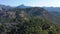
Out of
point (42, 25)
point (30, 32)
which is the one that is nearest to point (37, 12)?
point (42, 25)

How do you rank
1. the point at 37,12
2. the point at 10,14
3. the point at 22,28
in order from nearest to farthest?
the point at 22,28
the point at 10,14
the point at 37,12

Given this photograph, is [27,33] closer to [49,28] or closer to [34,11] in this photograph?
[49,28]

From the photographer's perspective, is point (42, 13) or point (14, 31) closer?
point (14, 31)

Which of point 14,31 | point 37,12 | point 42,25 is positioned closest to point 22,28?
point 14,31

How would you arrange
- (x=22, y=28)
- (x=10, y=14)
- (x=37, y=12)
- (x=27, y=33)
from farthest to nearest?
(x=37, y=12)
(x=10, y=14)
(x=22, y=28)
(x=27, y=33)

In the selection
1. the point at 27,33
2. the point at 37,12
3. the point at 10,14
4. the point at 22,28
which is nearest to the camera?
the point at 27,33

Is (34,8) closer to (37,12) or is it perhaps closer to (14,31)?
(37,12)

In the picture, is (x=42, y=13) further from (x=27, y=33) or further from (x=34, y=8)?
(x=27, y=33)

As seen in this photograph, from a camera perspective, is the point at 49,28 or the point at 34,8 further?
the point at 34,8

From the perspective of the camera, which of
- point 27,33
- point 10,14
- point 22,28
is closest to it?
point 27,33
